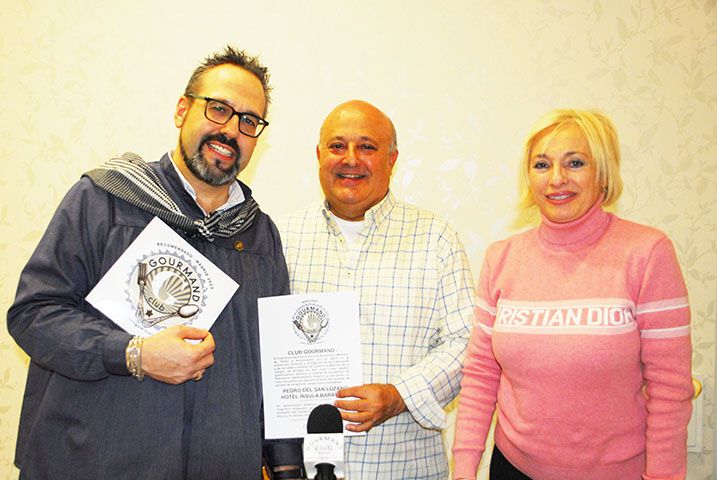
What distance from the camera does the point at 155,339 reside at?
5.24 feet

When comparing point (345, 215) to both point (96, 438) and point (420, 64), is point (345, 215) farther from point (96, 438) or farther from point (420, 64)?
point (96, 438)

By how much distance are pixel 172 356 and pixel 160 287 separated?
224 mm

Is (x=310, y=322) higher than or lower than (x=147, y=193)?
lower

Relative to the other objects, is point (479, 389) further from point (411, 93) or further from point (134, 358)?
point (411, 93)

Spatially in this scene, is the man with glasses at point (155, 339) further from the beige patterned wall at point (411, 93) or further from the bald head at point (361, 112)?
the beige patterned wall at point (411, 93)

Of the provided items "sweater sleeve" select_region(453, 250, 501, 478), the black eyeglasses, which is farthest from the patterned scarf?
"sweater sleeve" select_region(453, 250, 501, 478)

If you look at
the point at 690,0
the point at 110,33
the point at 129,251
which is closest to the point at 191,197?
the point at 129,251

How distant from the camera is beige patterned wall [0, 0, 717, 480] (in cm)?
261

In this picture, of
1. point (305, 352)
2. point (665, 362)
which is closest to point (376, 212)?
point (305, 352)

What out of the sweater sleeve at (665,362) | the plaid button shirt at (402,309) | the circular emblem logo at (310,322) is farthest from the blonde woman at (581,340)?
the circular emblem logo at (310,322)

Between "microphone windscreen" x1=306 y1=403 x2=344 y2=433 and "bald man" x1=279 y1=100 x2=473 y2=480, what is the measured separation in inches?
6.3

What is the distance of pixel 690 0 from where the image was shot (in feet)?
8.59

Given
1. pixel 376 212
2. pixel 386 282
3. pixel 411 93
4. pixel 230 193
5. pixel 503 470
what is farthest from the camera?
pixel 411 93

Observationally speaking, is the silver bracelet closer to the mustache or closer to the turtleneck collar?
the mustache
